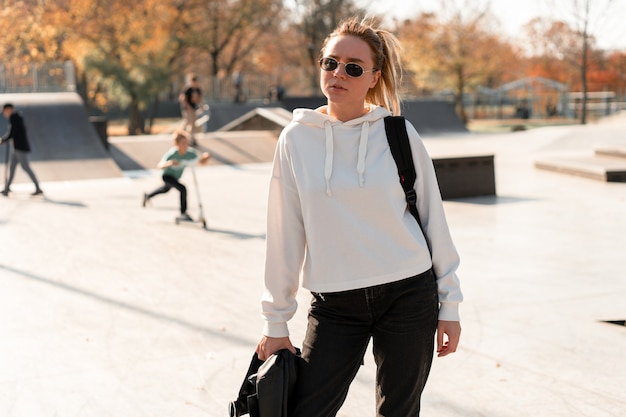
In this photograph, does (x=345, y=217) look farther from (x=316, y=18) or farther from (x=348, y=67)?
(x=316, y=18)

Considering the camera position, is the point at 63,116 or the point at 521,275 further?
the point at 63,116

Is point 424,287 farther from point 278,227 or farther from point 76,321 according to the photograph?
point 76,321

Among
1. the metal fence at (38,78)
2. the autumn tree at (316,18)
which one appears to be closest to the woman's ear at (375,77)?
the metal fence at (38,78)

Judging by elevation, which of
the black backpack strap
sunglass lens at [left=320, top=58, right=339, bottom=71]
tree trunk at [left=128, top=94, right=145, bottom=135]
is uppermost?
sunglass lens at [left=320, top=58, right=339, bottom=71]

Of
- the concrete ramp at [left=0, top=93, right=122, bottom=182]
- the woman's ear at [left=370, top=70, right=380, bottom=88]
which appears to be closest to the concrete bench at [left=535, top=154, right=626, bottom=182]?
the concrete ramp at [left=0, top=93, right=122, bottom=182]

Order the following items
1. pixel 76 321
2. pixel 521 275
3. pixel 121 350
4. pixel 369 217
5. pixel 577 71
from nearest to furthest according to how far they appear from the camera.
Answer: pixel 369 217
pixel 121 350
pixel 76 321
pixel 521 275
pixel 577 71

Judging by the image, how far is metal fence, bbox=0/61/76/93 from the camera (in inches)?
1030

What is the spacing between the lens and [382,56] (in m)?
2.79

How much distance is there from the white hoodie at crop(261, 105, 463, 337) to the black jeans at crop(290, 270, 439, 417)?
0.06 m

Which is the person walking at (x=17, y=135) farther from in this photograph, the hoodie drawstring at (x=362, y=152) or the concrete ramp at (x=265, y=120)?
the hoodie drawstring at (x=362, y=152)

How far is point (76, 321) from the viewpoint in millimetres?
6383

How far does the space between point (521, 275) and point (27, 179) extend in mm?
12443

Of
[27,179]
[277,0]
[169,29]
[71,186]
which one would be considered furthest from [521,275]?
[277,0]

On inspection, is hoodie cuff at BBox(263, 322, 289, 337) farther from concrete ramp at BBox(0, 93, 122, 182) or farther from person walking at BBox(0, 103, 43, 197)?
concrete ramp at BBox(0, 93, 122, 182)
